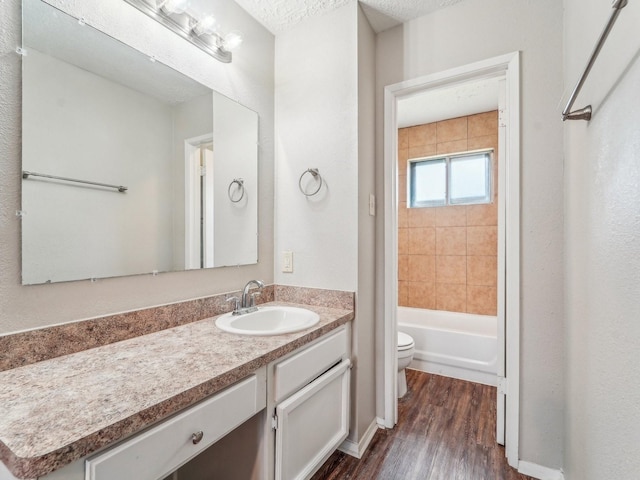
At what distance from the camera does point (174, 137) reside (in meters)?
1.40

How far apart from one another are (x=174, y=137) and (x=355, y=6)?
1.21 m

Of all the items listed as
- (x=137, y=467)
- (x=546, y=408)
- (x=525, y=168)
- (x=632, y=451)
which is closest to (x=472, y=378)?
(x=546, y=408)

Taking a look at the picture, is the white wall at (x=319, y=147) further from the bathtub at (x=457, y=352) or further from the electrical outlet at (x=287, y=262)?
the bathtub at (x=457, y=352)

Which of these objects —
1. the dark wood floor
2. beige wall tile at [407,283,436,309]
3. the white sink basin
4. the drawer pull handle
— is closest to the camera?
the drawer pull handle

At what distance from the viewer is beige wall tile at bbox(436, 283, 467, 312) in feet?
10.7

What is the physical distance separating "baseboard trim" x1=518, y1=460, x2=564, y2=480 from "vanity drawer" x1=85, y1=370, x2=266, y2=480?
1.44 m

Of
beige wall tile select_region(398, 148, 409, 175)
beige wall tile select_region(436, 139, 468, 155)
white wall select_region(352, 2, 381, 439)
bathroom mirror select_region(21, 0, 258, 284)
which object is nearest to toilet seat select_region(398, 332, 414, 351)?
white wall select_region(352, 2, 381, 439)

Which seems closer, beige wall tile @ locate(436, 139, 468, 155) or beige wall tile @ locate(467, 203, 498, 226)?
beige wall tile @ locate(467, 203, 498, 226)

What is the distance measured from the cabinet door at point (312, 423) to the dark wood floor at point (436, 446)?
22cm

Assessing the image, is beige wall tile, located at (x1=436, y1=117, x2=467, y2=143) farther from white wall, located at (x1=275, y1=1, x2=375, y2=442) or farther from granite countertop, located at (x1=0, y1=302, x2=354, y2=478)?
granite countertop, located at (x1=0, y1=302, x2=354, y2=478)

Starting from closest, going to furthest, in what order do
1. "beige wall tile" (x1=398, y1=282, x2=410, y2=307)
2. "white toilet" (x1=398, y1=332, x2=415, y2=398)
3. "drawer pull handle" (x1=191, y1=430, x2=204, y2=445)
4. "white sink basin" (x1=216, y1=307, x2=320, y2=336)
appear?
"drawer pull handle" (x1=191, y1=430, x2=204, y2=445)
"white sink basin" (x1=216, y1=307, x2=320, y2=336)
"white toilet" (x1=398, y1=332, x2=415, y2=398)
"beige wall tile" (x1=398, y1=282, x2=410, y2=307)

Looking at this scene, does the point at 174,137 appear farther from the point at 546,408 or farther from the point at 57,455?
the point at 546,408

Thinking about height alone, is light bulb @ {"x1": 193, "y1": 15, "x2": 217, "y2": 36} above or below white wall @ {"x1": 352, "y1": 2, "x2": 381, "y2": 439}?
above

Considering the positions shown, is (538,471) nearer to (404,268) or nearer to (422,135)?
(404,268)
